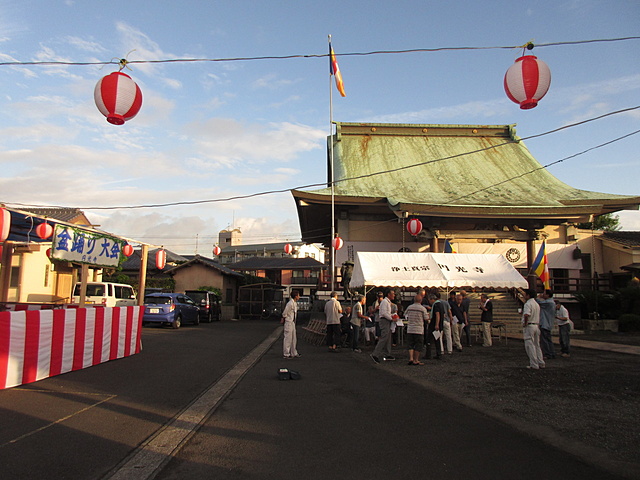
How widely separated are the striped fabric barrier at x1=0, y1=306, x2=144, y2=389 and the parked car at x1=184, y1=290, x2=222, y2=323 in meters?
15.3

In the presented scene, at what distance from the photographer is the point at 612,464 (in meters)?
4.20

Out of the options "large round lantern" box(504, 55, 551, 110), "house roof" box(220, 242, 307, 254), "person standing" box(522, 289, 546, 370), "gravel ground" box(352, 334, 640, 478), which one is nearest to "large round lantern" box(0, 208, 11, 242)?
"gravel ground" box(352, 334, 640, 478)

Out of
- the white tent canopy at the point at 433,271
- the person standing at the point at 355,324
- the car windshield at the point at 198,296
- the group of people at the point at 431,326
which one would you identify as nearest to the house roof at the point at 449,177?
the white tent canopy at the point at 433,271

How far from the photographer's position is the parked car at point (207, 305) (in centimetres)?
2680

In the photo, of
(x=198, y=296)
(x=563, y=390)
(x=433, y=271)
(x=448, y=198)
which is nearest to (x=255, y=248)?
(x=198, y=296)

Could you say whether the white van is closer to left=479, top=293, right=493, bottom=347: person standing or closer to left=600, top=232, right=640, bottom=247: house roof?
left=479, top=293, right=493, bottom=347: person standing

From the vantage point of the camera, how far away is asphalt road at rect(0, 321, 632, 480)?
4.11m

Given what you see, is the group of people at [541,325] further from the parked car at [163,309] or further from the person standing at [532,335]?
the parked car at [163,309]

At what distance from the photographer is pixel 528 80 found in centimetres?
859

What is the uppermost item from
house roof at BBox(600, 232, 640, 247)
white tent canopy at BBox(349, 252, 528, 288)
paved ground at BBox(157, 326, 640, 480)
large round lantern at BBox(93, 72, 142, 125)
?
large round lantern at BBox(93, 72, 142, 125)

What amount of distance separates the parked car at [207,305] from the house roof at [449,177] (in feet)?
30.3

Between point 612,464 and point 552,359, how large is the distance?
25.0 ft

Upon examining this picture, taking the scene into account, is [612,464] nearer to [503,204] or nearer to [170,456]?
[170,456]

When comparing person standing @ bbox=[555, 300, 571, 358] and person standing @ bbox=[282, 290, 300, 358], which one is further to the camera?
person standing @ bbox=[282, 290, 300, 358]
